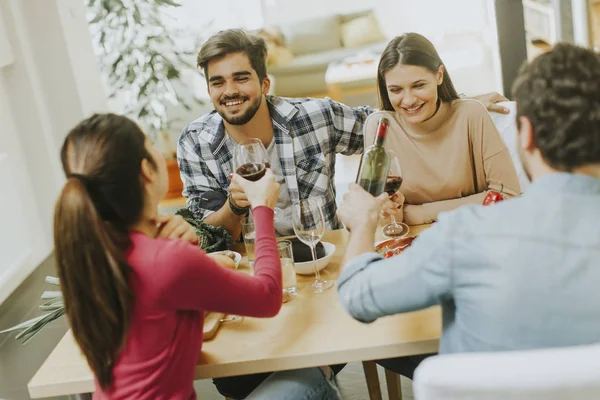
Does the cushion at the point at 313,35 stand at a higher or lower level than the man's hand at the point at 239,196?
higher

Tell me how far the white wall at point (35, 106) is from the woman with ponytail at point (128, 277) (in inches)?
93.7

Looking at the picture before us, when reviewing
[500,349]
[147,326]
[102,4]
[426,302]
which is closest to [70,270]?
[147,326]

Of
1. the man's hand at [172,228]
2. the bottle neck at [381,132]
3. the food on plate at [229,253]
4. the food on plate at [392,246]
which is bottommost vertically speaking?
the food on plate at [392,246]

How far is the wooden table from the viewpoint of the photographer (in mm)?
1293

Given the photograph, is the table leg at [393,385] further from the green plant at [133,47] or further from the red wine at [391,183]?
the green plant at [133,47]

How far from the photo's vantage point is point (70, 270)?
1.21 m

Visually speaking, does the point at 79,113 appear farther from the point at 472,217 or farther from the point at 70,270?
the point at 472,217

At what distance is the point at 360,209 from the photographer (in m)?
1.37

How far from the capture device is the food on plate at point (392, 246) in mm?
1627

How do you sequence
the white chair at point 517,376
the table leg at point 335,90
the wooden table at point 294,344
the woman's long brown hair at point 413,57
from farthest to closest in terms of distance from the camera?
the table leg at point 335,90
the woman's long brown hair at point 413,57
the wooden table at point 294,344
the white chair at point 517,376

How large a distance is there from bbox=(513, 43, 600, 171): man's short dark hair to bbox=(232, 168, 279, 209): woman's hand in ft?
2.07

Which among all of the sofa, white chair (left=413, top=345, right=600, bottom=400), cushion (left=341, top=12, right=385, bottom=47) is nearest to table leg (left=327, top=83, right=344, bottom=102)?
the sofa

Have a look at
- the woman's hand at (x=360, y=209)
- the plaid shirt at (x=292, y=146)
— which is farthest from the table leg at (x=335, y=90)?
the woman's hand at (x=360, y=209)

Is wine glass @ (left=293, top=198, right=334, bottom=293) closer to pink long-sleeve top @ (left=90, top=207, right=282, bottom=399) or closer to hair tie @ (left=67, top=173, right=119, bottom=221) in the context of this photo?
pink long-sleeve top @ (left=90, top=207, right=282, bottom=399)
